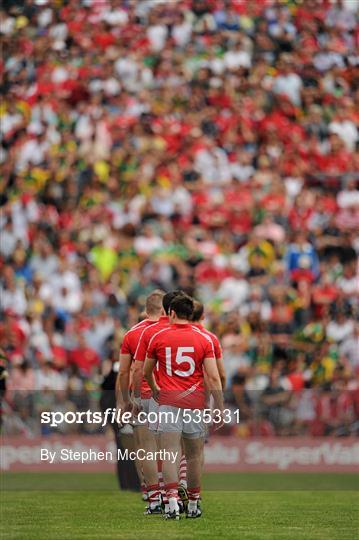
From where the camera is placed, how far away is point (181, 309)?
12047 millimetres

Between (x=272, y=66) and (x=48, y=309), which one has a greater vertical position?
(x=272, y=66)

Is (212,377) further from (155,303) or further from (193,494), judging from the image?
(155,303)

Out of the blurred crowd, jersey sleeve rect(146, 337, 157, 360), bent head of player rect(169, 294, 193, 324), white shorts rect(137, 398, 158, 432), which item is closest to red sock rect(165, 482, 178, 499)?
white shorts rect(137, 398, 158, 432)

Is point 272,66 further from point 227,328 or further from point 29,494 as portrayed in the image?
point 29,494

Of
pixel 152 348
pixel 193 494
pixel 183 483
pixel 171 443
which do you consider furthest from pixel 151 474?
pixel 152 348

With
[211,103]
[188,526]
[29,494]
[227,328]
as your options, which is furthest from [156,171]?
[188,526]

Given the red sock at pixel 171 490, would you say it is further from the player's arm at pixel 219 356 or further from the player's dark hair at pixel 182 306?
the player's dark hair at pixel 182 306

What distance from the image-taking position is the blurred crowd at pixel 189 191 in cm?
2100

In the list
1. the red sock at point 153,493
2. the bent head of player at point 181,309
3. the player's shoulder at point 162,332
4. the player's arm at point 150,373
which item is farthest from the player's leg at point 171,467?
the bent head of player at point 181,309

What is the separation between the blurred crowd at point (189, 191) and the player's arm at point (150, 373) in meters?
5.87

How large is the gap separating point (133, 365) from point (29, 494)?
12.3 feet

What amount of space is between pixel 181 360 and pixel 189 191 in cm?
1202

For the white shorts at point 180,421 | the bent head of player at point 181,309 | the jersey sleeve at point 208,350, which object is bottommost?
the white shorts at point 180,421

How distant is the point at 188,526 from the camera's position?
11820 mm
